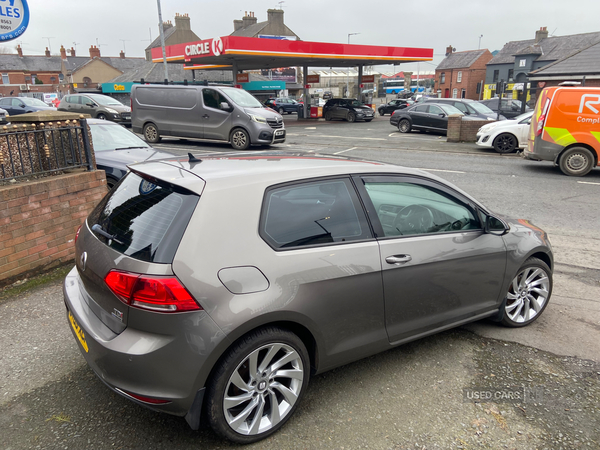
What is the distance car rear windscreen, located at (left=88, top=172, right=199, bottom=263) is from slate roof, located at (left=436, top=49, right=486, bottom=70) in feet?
230

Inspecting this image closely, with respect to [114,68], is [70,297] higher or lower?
lower

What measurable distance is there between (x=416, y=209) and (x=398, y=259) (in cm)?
58

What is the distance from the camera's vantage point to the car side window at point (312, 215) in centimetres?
260

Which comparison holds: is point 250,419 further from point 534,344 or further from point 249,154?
point 534,344

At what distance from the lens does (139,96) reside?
54.3 feet

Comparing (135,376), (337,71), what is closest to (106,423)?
(135,376)

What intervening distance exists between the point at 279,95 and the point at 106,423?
1960 inches

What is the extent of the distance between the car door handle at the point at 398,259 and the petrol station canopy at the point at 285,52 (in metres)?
23.5

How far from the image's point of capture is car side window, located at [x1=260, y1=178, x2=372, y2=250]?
260 centimetres

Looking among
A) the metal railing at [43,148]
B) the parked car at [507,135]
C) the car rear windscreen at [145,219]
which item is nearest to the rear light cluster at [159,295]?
the car rear windscreen at [145,219]

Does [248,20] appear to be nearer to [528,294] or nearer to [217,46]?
[217,46]

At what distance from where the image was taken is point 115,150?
782 centimetres

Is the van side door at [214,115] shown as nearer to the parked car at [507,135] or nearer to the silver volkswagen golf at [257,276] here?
the parked car at [507,135]

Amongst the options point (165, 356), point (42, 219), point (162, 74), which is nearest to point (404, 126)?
point (42, 219)
